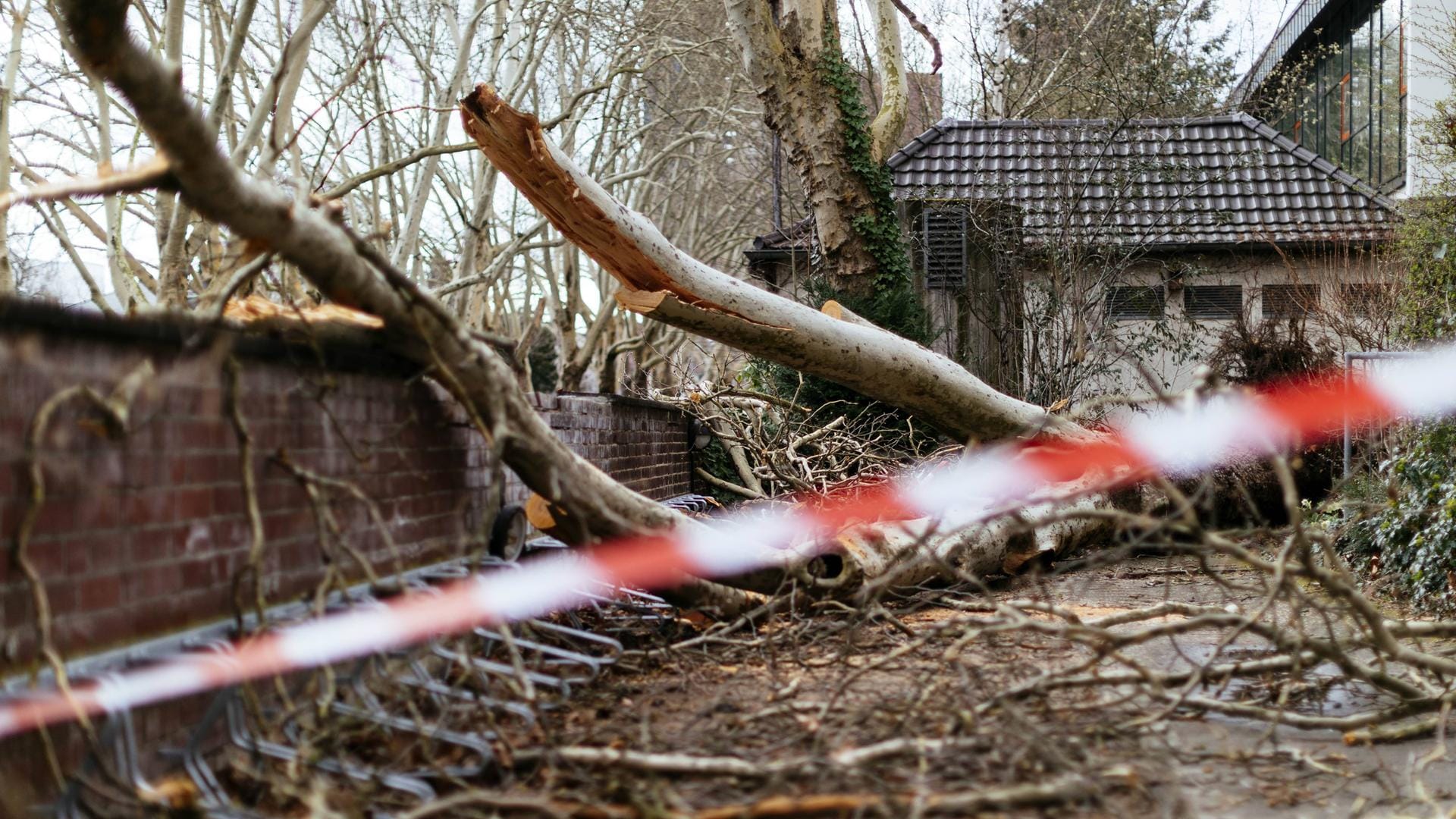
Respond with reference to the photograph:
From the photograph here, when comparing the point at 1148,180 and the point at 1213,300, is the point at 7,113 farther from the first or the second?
the point at 1213,300

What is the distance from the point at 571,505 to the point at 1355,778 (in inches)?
100

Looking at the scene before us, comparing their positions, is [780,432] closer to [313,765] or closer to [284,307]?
[284,307]

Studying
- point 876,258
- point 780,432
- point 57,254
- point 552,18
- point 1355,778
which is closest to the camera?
point 1355,778

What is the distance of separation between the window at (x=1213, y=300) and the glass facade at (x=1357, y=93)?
3268 millimetres

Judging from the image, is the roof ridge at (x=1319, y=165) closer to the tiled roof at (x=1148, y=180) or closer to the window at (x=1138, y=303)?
the tiled roof at (x=1148, y=180)

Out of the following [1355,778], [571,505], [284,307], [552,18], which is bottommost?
[1355,778]

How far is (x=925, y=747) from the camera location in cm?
289

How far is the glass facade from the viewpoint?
17.3m

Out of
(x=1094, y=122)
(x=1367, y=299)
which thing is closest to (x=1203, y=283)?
(x=1094, y=122)

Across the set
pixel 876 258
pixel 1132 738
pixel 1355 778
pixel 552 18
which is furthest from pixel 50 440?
pixel 552 18

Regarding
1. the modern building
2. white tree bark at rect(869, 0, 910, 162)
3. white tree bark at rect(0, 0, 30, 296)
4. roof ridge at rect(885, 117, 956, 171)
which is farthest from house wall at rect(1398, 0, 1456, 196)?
white tree bark at rect(0, 0, 30, 296)

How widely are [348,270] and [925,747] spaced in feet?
6.87

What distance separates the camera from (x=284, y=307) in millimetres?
3734

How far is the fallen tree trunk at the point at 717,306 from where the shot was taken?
696cm
